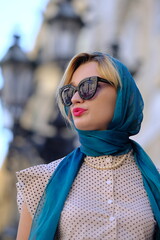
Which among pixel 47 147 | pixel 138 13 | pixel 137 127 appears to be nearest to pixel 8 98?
pixel 47 147

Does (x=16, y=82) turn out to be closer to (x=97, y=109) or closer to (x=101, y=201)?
(x=97, y=109)

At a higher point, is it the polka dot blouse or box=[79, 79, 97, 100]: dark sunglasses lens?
box=[79, 79, 97, 100]: dark sunglasses lens

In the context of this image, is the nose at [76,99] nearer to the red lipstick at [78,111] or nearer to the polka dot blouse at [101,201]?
the red lipstick at [78,111]

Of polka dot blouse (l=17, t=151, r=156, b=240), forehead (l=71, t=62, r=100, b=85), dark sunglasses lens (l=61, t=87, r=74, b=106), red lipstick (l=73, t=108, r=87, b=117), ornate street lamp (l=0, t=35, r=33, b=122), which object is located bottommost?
ornate street lamp (l=0, t=35, r=33, b=122)

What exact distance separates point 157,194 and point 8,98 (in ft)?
15.8

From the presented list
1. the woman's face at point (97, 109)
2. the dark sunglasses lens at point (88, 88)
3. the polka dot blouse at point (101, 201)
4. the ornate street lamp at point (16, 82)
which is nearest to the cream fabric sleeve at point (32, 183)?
the polka dot blouse at point (101, 201)

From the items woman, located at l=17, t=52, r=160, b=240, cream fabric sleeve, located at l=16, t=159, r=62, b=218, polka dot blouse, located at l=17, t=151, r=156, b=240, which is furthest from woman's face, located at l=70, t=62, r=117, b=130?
cream fabric sleeve, located at l=16, t=159, r=62, b=218

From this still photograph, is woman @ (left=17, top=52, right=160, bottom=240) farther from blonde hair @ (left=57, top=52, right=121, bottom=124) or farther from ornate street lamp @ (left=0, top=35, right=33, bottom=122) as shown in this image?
ornate street lamp @ (left=0, top=35, right=33, bottom=122)

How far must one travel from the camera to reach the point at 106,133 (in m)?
3.14

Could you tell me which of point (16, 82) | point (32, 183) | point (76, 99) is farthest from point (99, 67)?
point (16, 82)

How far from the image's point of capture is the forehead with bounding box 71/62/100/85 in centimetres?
324

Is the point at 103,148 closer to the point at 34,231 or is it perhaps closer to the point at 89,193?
the point at 89,193

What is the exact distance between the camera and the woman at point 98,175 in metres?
3.03

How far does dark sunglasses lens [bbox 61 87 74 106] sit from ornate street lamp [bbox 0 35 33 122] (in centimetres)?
450
